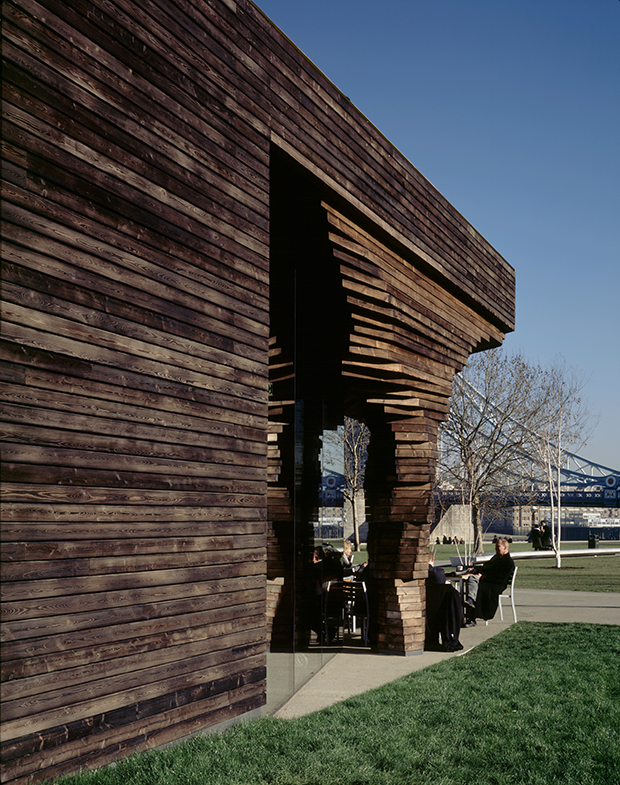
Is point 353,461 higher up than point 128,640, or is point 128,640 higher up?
point 353,461

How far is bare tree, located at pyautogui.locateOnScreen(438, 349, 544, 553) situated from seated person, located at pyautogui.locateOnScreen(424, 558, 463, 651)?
19.7 m

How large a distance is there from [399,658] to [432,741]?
381 cm

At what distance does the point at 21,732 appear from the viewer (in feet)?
11.3

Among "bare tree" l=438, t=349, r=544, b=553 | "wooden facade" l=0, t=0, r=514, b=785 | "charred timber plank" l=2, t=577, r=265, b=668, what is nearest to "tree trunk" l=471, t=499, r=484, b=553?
"bare tree" l=438, t=349, r=544, b=553

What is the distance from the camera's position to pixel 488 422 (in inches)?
1178

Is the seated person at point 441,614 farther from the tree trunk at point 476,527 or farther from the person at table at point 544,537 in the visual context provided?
the person at table at point 544,537

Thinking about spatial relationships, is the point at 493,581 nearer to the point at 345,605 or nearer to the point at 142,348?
the point at 345,605

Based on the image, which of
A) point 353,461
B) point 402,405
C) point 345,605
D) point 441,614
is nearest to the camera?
point 402,405

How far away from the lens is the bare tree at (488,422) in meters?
29.3

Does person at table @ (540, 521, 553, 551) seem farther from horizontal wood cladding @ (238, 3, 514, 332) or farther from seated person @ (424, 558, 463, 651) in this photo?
seated person @ (424, 558, 463, 651)

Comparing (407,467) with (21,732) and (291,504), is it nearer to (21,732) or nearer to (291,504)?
(291,504)

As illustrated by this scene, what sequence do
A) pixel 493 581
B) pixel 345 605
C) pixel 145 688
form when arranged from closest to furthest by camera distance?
1. pixel 145 688
2. pixel 345 605
3. pixel 493 581

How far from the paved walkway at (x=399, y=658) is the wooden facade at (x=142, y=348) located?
80 centimetres

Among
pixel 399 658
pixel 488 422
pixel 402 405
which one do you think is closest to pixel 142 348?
pixel 402 405
